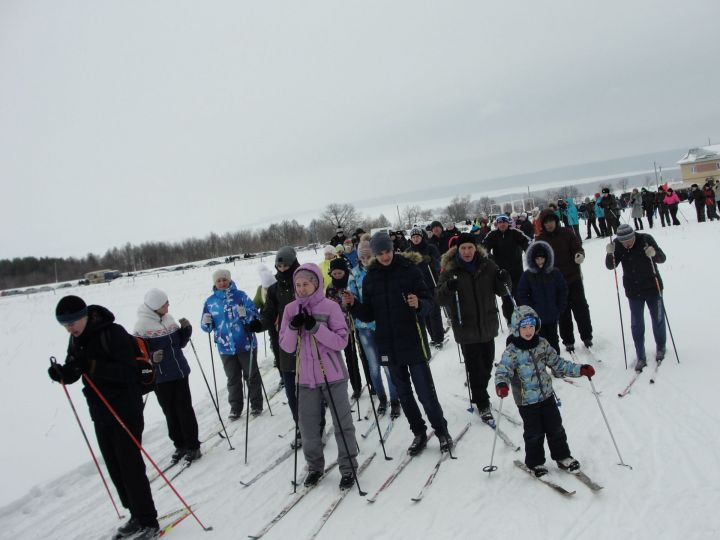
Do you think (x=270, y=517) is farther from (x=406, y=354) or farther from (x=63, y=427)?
(x=63, y=427)

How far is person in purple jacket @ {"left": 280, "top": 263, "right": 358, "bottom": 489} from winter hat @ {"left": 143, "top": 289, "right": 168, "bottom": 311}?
2.00 meters

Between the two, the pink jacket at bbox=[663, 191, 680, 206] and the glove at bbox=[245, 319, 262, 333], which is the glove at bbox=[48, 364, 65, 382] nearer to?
the glove at bbox=[245, 319, 262, 333]

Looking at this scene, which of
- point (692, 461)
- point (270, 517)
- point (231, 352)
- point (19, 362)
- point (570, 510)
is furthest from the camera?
point (19, 362)

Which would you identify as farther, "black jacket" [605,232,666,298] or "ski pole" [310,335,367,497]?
"black jacket" [605,232,666,298]

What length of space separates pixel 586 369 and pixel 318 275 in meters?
2.53

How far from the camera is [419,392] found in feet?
15.0

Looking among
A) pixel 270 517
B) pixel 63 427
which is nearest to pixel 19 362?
pixel 63 427

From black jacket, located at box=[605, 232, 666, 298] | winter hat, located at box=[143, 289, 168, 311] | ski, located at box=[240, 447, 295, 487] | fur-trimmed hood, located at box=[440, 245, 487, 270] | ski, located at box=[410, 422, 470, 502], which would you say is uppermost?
winter hat, located at box=[143, 289, 168, 311]

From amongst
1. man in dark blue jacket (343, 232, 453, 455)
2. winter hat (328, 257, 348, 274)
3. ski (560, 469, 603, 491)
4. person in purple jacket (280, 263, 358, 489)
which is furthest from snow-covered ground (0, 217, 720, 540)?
winter hat (328, 257, 348, 274)

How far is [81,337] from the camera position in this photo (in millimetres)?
3947

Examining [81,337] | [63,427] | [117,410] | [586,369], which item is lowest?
[63,427]

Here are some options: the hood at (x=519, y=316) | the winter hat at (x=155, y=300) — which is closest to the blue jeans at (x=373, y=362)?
the hood at (x=519, y=316)

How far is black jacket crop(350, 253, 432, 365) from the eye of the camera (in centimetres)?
452

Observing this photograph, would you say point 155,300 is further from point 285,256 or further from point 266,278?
point 285,256
